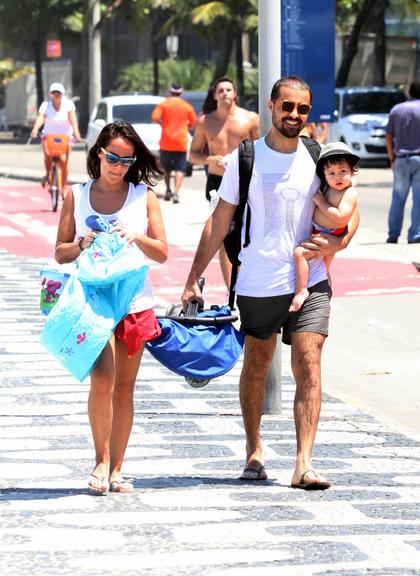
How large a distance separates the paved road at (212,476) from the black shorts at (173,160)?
12.5 meters

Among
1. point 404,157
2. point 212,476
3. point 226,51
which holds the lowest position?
point 226,51

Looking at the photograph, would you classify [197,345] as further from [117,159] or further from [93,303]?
[117,159]

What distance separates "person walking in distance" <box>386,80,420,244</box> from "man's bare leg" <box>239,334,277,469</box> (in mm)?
11009

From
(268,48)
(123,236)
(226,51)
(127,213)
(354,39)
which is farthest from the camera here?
(226,51)

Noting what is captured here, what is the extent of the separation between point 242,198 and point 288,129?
1.21 ft

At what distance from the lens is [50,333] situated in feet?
22.0

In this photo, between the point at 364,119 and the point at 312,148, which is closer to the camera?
the point at 312,148

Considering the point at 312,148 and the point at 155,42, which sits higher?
the point at 312,148

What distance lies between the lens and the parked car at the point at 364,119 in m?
35.2

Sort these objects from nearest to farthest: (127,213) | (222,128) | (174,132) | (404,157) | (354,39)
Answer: (127,213) < (222,128) < (404,157) < (174,132) < (354,39)

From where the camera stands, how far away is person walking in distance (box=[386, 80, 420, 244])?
59.8 ft

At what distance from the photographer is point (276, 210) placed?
7121 mm

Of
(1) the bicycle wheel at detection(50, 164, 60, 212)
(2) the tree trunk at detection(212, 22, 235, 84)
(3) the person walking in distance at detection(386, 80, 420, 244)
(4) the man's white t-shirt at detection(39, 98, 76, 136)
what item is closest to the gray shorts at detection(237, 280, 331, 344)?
(3) the person walking in distance at detection(386, 80, 420, 244)

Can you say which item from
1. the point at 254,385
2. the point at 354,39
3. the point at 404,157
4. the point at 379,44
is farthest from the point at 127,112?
the point at 254,385
